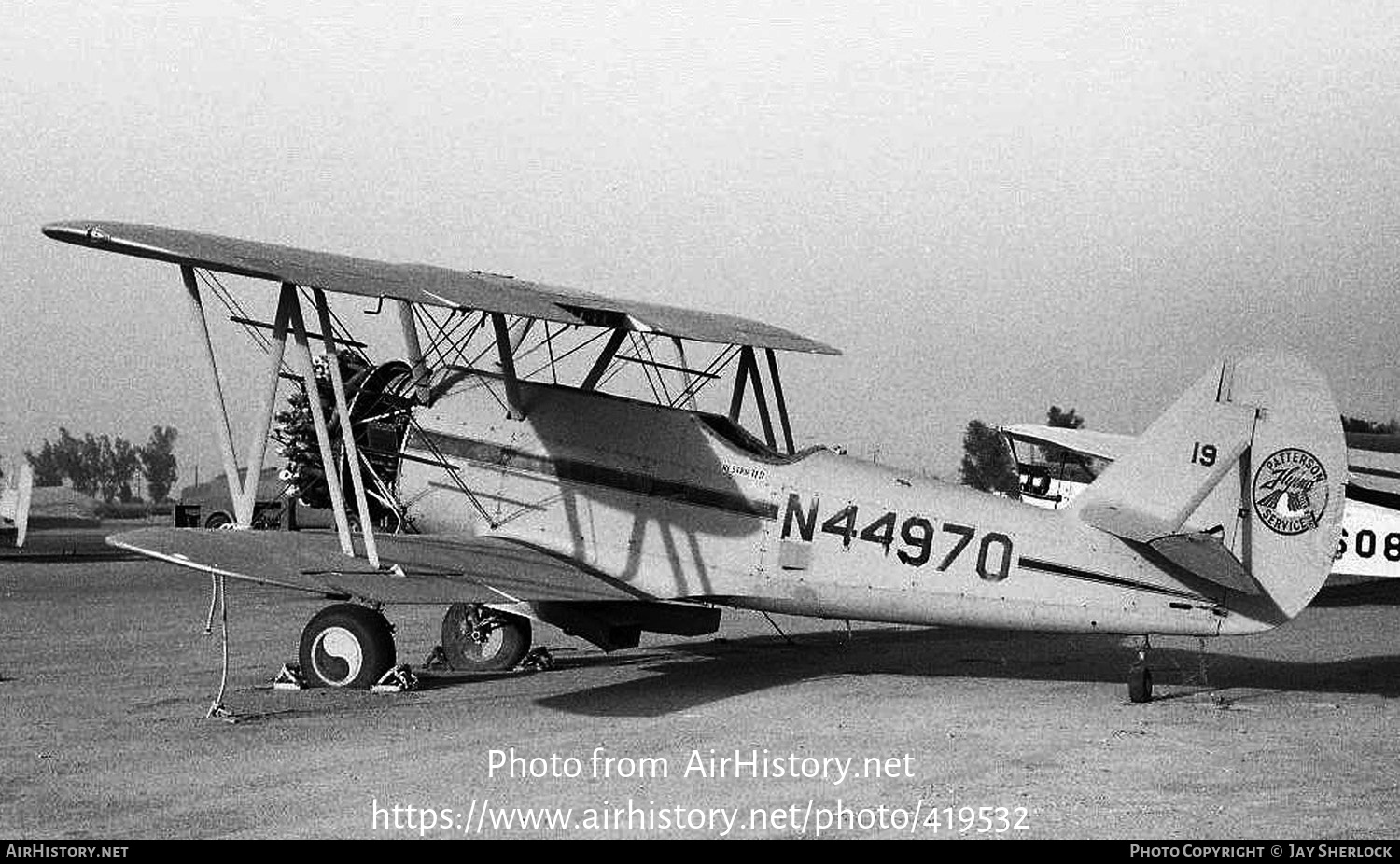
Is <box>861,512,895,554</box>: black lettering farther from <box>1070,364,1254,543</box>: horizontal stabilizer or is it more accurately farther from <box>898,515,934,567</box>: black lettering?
<box>1070,364,1254,543</box>: horizontal stabilizer

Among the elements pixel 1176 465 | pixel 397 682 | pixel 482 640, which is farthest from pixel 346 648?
pixel 1176 465

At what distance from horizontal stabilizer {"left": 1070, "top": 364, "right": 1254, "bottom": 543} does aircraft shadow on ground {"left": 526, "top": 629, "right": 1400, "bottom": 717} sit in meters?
1.60

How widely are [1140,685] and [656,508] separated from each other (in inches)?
149

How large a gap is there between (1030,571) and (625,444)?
3263mm

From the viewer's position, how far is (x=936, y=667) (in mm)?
12156

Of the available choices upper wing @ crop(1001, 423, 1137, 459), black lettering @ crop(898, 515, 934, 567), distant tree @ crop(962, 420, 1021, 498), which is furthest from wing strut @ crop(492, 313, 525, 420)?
distant tree @ crop(962, 420, 1021, 498)

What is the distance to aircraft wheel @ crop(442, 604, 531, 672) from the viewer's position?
1172cm

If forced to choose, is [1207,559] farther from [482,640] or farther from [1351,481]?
[1351,481]

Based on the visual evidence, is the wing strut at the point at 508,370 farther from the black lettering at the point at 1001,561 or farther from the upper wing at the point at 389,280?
the black lettering at the point at 1001,561

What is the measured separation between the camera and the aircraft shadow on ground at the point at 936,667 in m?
10.4

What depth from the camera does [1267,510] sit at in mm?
9344

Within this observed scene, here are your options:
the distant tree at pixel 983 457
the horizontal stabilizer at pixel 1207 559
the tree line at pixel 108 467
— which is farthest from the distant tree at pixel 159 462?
the horizontal stabilizer at pixel 1207 559
